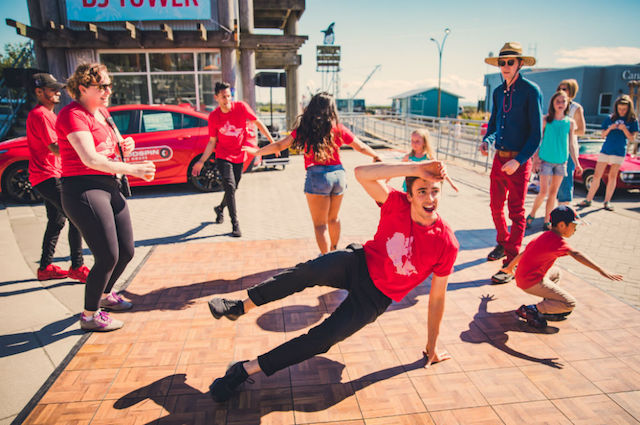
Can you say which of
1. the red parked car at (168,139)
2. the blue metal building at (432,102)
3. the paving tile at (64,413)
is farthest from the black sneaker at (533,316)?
the blue metal building at (432,102)

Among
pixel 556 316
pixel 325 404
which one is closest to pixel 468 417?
pixel 325 404

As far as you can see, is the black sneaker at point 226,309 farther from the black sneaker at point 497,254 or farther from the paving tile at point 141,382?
the black sneaker at point 497,254

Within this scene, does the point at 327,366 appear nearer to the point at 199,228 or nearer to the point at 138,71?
the point at 199,228

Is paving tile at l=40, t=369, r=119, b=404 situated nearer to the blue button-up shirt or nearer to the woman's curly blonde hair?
the woman's curly blonde hair

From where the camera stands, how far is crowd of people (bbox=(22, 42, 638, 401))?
2492mm

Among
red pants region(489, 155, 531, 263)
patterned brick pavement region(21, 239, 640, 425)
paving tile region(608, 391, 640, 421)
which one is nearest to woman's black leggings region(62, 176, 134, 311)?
patterned brick pavement region(21, 239, 640, 425)

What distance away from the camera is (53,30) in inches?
409

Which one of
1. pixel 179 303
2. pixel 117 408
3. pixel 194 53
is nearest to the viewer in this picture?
pixel 117 408

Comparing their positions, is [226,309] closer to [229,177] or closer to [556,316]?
[556,316]

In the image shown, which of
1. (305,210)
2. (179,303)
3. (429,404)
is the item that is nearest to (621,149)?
(305,210)

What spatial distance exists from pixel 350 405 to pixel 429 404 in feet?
1.60

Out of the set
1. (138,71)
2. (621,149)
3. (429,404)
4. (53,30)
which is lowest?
(429,404)

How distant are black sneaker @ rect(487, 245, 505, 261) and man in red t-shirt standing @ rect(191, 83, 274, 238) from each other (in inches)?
122

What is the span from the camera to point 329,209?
4367 millimetres
